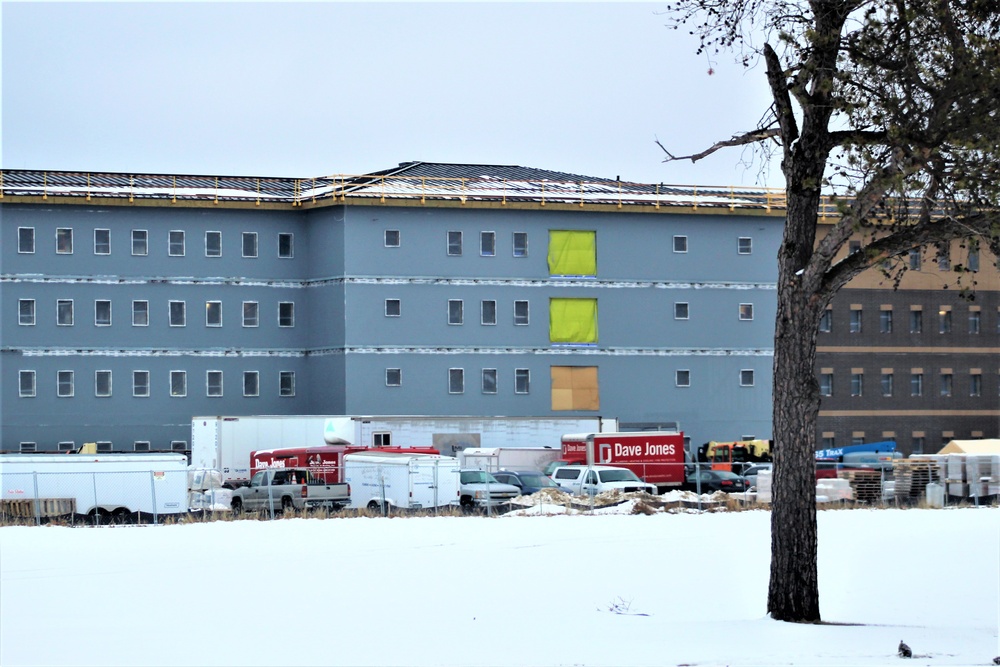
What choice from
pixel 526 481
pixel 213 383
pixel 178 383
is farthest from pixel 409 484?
pixel 178 383

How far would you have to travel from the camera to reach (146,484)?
127ft

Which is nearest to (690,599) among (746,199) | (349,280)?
(349,280)

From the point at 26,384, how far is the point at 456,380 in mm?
20194

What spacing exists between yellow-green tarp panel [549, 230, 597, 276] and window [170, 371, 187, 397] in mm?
18495

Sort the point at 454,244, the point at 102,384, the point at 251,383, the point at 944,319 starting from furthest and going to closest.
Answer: the point at 944,319 < the point at 251,383 < the point at 454,244 < the point at 102,384

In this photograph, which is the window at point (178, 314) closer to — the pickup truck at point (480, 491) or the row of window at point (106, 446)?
the row of window at point (106, 446)

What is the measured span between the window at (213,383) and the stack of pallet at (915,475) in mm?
33342

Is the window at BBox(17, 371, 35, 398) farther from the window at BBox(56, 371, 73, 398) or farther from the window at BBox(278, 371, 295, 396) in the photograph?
the window at BBox(278, 371, 295, 396)

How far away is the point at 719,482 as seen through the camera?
5141cm

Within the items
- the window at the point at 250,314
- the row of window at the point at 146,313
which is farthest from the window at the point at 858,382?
the window at the point at 250,314

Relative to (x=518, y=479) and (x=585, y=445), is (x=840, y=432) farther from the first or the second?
(x=518, y=479)

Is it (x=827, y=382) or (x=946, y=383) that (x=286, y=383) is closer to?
(x=827, y=382)

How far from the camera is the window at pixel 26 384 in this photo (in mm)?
62844

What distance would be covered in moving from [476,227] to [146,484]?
29.8 metres
